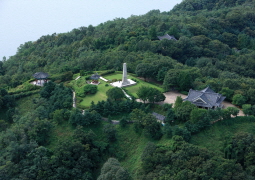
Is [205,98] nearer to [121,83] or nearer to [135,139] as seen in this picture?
[135,139]

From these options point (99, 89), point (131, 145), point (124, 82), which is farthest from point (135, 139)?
point (124, 82)

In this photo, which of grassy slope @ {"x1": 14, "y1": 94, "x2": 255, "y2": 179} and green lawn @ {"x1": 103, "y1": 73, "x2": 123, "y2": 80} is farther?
green lawn @ {"x1": 103, "y1": 73, "x2": 123, "y2": 80}

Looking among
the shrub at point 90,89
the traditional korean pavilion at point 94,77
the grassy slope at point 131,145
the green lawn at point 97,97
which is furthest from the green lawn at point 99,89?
the grassy slope at point 131,145

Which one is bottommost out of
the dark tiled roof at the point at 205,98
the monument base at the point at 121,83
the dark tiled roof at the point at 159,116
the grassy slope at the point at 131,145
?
the grassy slope at the point at 131,145

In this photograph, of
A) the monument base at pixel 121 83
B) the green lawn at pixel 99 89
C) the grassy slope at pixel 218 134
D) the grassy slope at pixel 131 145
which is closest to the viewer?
the grassy slope at pixel 218 134

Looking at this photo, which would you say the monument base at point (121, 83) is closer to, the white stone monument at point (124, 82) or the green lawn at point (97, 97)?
the white stone monument at point (124, 82)

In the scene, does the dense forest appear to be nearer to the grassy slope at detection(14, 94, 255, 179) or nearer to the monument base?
the grassy slope at detection(14, 94, 255, 179)

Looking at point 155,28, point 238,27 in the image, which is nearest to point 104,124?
point 155,28

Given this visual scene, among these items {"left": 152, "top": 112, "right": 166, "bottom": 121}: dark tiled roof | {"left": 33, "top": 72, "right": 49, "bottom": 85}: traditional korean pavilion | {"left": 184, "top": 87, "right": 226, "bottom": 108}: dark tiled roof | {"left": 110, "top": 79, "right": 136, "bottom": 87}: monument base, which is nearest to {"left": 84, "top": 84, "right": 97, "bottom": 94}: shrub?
{"left": 110, "top": 79, "right": 136, "bottom": 87}: monument base
